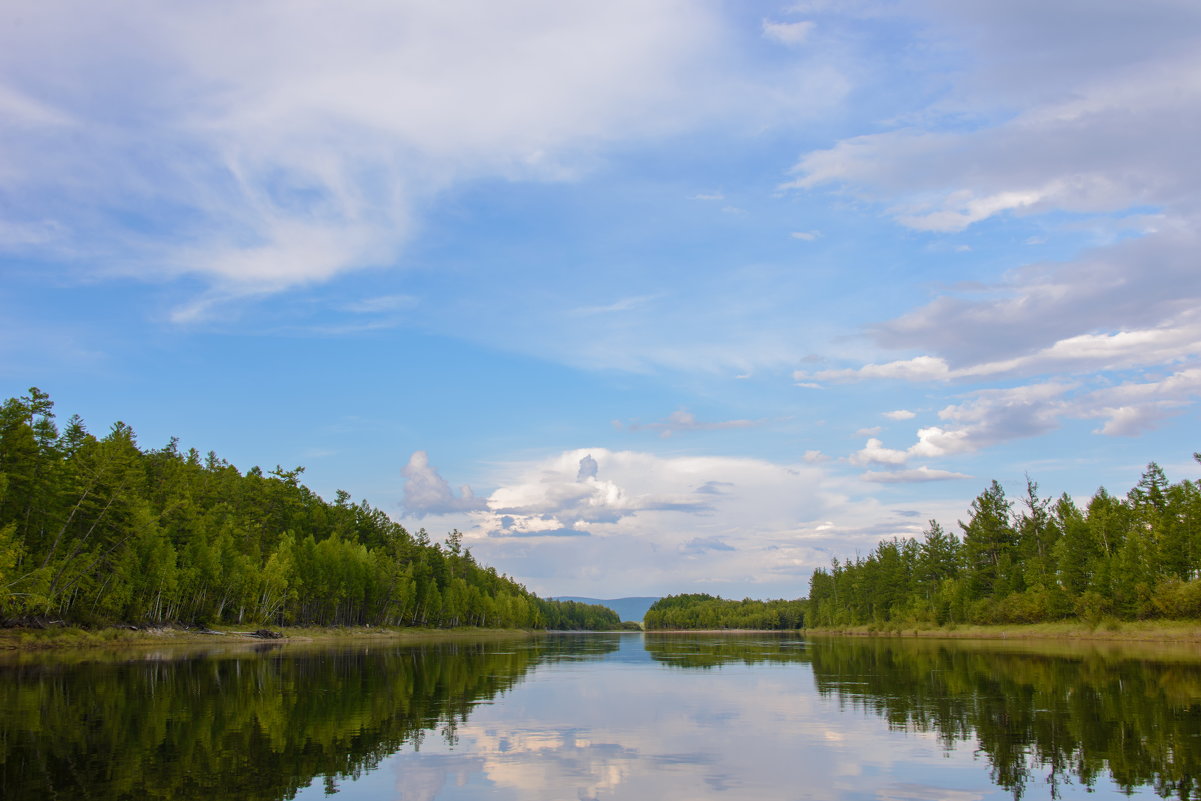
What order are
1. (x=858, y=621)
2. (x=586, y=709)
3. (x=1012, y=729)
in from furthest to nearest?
(x=858, y=621) → (x=586, y=709) → (x=1012, y=729)

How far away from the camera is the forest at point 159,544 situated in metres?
64.4

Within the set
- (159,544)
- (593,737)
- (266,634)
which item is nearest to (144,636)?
(159,544)

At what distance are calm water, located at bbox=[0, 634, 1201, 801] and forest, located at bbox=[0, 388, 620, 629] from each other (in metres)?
26.6

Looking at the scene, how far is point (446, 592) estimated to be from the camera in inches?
6580

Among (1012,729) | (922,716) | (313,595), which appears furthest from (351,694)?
(313,595)

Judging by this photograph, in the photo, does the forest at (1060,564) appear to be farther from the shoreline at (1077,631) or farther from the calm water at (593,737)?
the calm water at (593,737)

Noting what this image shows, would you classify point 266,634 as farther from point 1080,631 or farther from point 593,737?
point 1080,631

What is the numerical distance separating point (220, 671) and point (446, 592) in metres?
125

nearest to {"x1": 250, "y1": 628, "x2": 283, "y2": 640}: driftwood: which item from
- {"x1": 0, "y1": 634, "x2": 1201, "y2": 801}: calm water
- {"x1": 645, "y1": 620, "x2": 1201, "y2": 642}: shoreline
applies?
{"x1": 0, "y1": 634, "x2": 1201, "y2": 801}: calm water

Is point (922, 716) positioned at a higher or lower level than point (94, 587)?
lower

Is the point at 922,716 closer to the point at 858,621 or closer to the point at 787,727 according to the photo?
the point at 787,727

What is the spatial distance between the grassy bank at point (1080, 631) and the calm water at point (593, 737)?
38.4 m

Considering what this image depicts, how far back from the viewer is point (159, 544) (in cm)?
7625

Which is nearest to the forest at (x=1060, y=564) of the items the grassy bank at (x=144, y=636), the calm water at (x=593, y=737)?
the calm water at (x=593, y=737)
